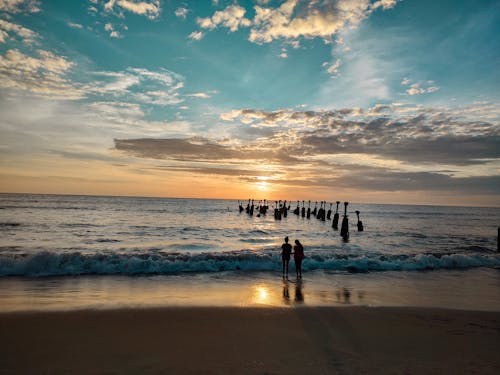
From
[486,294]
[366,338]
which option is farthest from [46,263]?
[486,294]

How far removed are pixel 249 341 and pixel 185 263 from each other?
9383 mm

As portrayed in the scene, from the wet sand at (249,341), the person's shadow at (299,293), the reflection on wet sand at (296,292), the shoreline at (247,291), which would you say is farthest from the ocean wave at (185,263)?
the wet sand at (249,341)

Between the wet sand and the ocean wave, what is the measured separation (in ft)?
20.8

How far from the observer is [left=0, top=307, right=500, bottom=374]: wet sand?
588 cm

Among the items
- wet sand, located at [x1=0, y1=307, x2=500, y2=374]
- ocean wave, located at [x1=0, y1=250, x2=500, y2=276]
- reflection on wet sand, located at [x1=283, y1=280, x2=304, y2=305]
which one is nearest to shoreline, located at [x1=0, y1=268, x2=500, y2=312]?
reflection on wet sand, located at [x1=283, y1=280, x2=304, y2=305]

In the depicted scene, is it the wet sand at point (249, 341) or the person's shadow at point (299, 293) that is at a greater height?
the wet sand at point (249, 341)

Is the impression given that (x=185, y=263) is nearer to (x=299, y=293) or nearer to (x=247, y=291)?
(x=247, y=291)

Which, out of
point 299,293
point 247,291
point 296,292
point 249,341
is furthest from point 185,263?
point 249,341

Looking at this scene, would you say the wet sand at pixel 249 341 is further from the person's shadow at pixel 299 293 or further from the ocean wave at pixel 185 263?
the ocean wave at pixel 185 263

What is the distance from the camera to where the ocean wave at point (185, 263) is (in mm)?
13914

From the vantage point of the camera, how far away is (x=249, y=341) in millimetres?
7035

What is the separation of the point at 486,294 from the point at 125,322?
44.8ft

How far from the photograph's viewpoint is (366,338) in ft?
24.4

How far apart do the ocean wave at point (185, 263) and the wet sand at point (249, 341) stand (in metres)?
6.35
